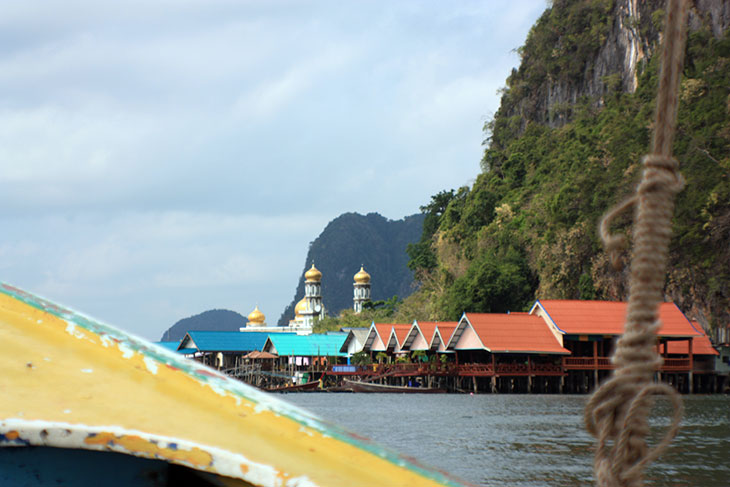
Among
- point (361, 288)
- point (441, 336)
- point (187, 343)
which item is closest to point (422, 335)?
point (441, 336)

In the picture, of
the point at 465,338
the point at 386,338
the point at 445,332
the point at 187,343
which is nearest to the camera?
the point at 465,338

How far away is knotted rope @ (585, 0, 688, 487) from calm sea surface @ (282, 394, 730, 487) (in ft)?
11.4

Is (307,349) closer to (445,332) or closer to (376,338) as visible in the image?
(376,338)

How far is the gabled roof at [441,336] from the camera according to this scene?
29.3 meters

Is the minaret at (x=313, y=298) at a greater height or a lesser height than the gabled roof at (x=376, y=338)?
greater

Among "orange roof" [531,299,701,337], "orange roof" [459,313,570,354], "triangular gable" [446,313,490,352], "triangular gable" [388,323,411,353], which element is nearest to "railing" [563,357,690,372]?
"orange roof" [459,313,570,354]

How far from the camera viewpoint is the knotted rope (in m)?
1.21

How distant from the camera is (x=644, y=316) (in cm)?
125

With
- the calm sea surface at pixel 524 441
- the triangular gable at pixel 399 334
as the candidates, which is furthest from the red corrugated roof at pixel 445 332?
the calm sea surface at pixel 524 441

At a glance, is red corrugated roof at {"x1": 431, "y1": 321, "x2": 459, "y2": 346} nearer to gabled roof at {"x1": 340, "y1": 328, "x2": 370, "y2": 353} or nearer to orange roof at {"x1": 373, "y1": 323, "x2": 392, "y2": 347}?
orange roof at {"x1": 373, "y1": 323, "x2": 392, "y2": 347}

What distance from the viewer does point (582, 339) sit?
26.2 m

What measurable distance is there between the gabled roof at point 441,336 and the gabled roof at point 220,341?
17.4 m

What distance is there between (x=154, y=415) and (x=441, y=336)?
93.9 feet

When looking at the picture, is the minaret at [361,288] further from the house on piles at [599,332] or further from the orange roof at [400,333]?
the house on piles at [599,332]
